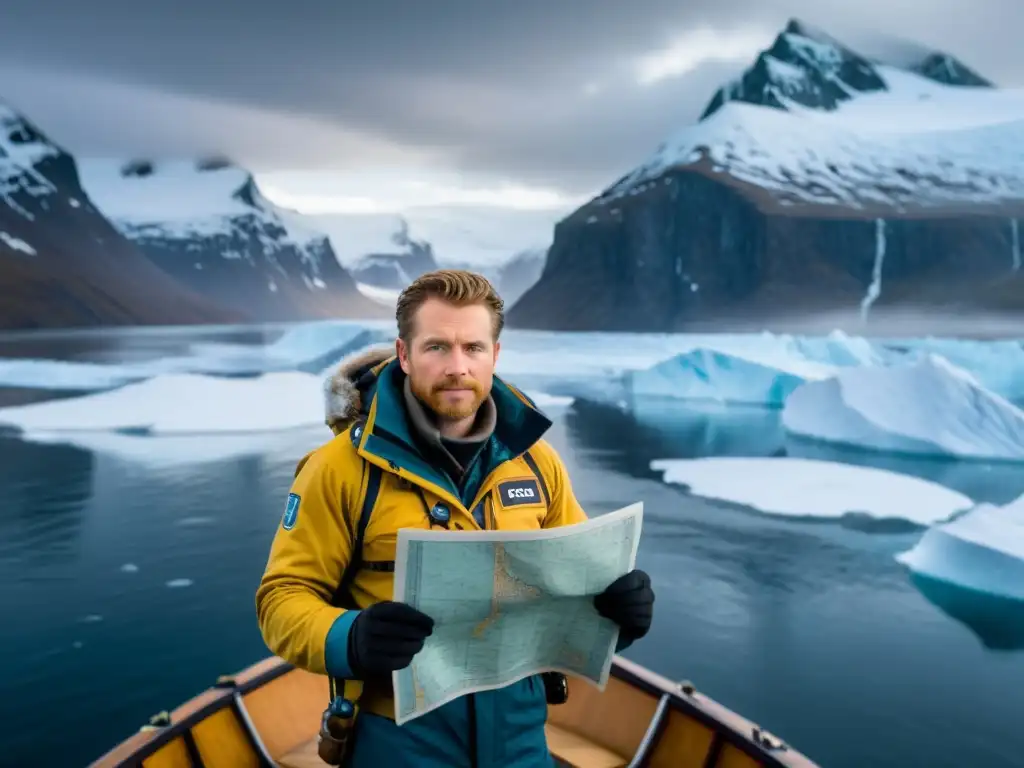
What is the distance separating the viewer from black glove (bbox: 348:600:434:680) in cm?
135

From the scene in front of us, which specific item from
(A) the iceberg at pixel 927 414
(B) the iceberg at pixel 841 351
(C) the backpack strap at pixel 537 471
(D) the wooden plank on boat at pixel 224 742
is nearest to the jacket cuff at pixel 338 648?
(C) the backpack strap at pixel 537 471

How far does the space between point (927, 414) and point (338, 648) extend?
13653 mm

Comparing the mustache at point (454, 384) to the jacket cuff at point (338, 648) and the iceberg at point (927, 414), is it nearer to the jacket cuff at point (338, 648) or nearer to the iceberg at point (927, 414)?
the jacket cuff at point (338, 648)

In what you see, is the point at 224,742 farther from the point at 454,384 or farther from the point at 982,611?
the point at 982,611

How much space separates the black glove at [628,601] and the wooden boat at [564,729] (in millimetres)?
1466

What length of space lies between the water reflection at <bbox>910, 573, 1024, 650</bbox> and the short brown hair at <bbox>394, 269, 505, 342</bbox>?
18.7 feet

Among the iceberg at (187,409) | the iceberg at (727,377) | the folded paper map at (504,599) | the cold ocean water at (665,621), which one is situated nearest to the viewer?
the folded paper map at (504,599)

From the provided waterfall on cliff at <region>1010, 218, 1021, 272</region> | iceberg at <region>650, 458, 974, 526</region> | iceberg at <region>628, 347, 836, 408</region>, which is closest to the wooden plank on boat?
iceberg at <region>650, 458, 974, 526</region>

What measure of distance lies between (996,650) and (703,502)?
162 inches

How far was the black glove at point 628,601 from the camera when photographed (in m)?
1.53

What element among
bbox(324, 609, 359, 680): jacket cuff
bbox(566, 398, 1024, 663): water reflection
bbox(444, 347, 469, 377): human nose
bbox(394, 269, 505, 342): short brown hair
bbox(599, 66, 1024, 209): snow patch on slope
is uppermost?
bbox(599, 66, 1024, 209): snow patch on slope

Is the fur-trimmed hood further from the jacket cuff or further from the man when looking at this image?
the jacket cuff

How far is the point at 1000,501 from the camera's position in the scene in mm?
9773

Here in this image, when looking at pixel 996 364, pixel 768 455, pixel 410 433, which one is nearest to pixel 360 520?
pixel 410 433
